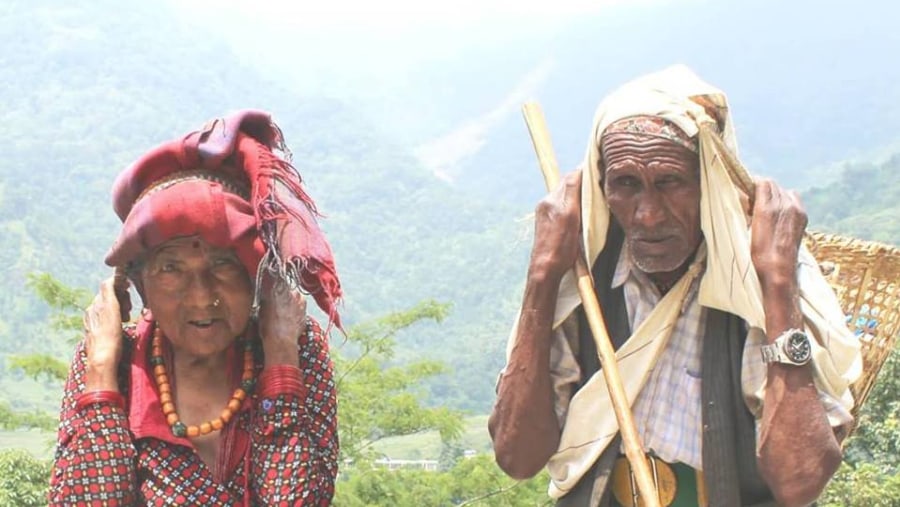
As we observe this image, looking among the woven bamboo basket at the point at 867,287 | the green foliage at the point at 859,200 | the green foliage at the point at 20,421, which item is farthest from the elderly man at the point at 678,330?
the green foliage at the point at 859,200

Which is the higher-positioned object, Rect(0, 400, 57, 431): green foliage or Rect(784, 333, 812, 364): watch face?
Rect(784, 333, 812, 364): watch face

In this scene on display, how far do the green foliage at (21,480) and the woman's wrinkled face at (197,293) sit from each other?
27.3 feet

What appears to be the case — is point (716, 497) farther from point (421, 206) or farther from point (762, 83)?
point (762, 83)

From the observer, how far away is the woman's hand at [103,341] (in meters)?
3.18

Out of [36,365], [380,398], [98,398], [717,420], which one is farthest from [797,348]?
[36,365]

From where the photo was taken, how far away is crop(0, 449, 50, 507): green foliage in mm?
11055

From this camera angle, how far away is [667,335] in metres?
3.21

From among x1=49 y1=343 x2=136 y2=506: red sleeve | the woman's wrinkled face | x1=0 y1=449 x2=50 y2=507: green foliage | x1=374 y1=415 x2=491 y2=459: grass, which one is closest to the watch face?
the woman's wrinkled face

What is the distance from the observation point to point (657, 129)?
10.1 feet

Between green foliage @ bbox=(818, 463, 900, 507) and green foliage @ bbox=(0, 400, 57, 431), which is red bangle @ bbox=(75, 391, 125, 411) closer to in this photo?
green foliage @ bbox=(818, 463, 900, 507)

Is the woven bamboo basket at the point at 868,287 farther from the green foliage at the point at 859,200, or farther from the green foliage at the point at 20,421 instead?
the green foliage at the point at 859,200

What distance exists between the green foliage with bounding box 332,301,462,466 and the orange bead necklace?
30.5ft

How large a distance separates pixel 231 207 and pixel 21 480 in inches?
364

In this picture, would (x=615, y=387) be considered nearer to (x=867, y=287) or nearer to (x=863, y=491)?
(x=867, y=287)
